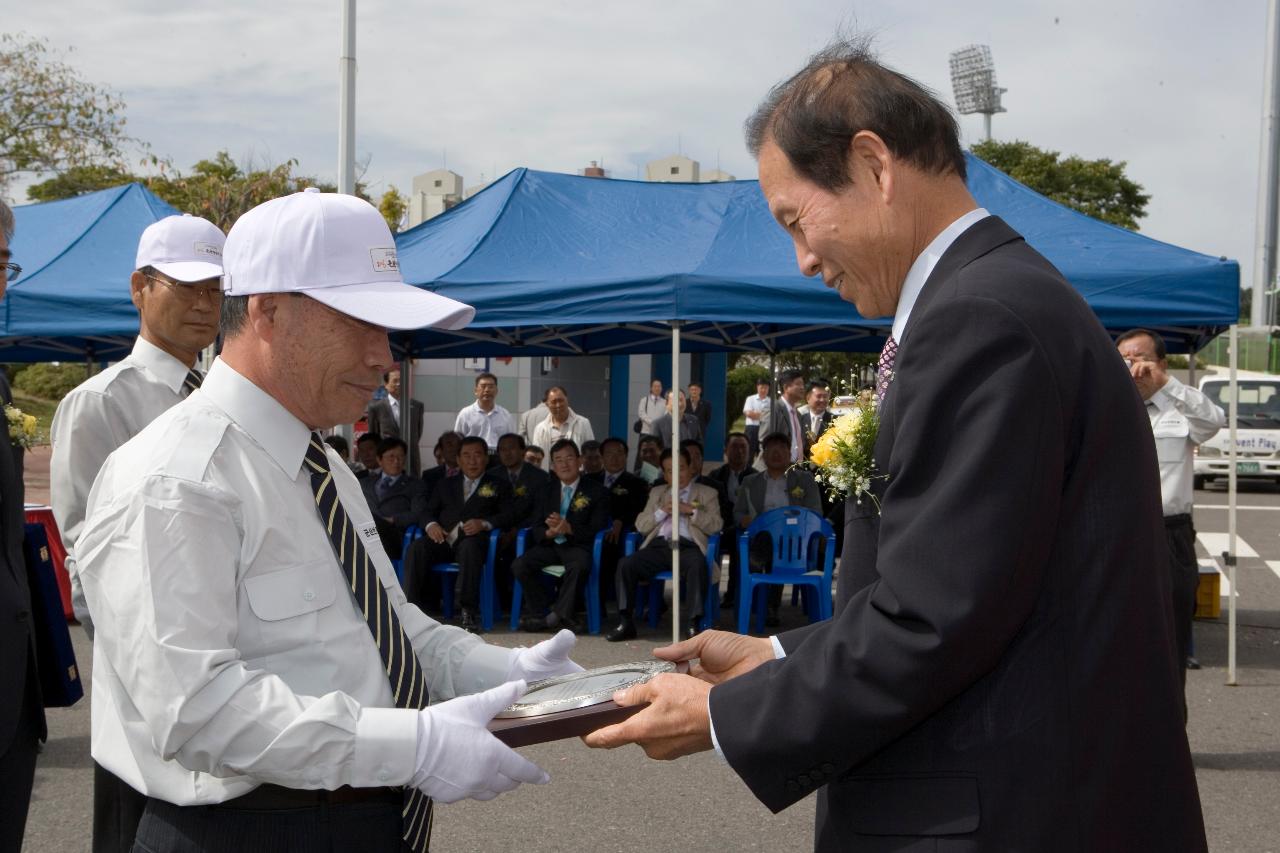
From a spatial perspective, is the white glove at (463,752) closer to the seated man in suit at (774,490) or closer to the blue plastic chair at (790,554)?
the blue plastic chair at (790,554)

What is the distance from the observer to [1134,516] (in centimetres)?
151

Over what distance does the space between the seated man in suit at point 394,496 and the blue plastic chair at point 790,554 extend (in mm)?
2771

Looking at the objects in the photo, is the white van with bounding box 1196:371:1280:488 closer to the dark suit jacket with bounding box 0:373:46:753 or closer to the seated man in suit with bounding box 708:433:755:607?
the seated man in suit with bounding box 708:433:755:607

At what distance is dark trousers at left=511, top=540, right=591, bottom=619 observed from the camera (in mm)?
8492

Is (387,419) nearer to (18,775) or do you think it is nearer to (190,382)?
(190,382)

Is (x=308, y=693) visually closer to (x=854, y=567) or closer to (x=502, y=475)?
(x=854, y=567)

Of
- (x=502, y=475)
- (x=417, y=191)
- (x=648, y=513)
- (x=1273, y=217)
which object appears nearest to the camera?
(x=648, y=513)

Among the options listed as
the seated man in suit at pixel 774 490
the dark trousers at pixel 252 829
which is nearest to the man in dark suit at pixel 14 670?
the dark trousers at pixel 252 829

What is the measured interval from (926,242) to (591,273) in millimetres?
5997

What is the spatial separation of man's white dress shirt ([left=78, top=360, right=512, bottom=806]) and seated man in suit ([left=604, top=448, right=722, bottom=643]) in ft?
20.2

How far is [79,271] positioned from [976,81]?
6375 cm

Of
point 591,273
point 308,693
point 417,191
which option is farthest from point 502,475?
point 417,191

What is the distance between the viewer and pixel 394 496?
9523 millimetres

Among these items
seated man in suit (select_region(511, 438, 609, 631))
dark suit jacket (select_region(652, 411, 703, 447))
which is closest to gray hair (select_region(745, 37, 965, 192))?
seated man in suit (select_region(511, 438, 609, 631))
